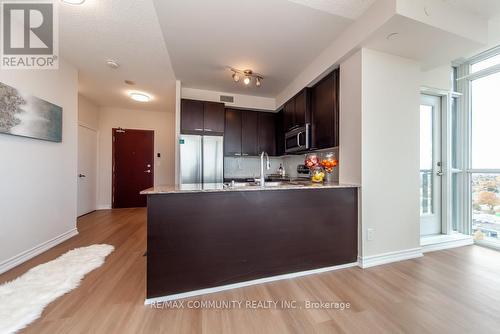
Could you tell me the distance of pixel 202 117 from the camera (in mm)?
3602

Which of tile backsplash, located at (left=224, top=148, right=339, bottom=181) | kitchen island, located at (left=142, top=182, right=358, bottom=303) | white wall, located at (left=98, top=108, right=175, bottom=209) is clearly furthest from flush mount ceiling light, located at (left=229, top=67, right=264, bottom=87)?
white wall, located at (left=98, top=108, right=175, bottom=209)

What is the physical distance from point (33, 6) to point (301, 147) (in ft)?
11.5

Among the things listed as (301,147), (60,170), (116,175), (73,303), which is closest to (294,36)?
(301,147)

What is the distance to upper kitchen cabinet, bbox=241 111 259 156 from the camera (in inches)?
160

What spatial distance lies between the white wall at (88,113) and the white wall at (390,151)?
5.44 metres

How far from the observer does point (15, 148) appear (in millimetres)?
2146

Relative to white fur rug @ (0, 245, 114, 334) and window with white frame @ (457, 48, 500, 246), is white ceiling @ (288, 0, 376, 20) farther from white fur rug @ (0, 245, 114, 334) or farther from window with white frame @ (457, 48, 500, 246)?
white fur rug @ (0, 245, 114, 334)

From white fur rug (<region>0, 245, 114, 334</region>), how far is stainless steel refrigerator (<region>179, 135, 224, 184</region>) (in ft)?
5.27

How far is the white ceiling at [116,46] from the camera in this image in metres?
1.95

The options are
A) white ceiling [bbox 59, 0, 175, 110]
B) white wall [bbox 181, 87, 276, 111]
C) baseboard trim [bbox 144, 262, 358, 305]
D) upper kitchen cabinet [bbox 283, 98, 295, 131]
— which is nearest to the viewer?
baseboard trim [bbox 144, 262, 358, 305]

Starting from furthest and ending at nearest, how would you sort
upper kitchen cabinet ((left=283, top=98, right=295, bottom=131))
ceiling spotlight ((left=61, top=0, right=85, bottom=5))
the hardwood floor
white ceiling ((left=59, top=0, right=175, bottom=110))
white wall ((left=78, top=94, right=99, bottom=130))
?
white wall ((left=78, top=94, right=99, bottom=130)) → upper kitchen cabinet ((left=283, top=98, right=295, bottom=131)) → white ceiling ((left=59, top=0, right=175, bottom=110)) → ceiling spotlight ((left=61, top=0, right=85, bottom=5)) → the hardwood floor

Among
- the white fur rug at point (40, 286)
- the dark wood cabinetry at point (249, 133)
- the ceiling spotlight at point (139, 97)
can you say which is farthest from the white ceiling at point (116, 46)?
the white fur rug at point (40, 286)

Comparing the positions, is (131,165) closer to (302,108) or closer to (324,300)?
(302,108)

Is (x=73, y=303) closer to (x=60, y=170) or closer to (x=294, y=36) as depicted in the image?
(x=60, y=170)
